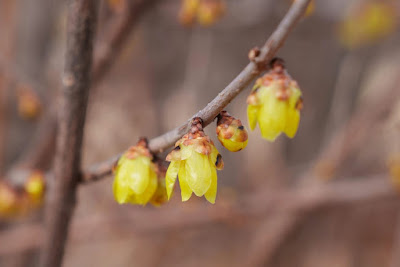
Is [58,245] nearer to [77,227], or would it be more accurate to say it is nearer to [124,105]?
[77,227]

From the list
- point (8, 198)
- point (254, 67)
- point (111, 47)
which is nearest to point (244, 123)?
point (111, 47)

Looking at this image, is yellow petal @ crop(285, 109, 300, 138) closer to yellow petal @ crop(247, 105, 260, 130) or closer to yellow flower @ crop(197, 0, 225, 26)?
yellow petal @ crop(247, 105, 260, 130)

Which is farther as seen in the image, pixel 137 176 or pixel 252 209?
pixel 252 209

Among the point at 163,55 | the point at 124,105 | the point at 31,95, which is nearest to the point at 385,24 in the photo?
the point at 163,55

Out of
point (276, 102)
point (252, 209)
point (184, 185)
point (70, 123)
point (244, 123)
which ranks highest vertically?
point (244, 123)

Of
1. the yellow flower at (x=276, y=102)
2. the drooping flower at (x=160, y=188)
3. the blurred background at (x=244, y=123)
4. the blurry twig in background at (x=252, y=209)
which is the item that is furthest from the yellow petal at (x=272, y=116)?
the blurry twig in background at (x=252, y=209)

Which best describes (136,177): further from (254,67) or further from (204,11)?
(204,11)

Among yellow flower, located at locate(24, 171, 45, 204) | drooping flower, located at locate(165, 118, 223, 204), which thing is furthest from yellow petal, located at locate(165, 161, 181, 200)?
yellow flower, located at locate(24, 171, 45, 204)
